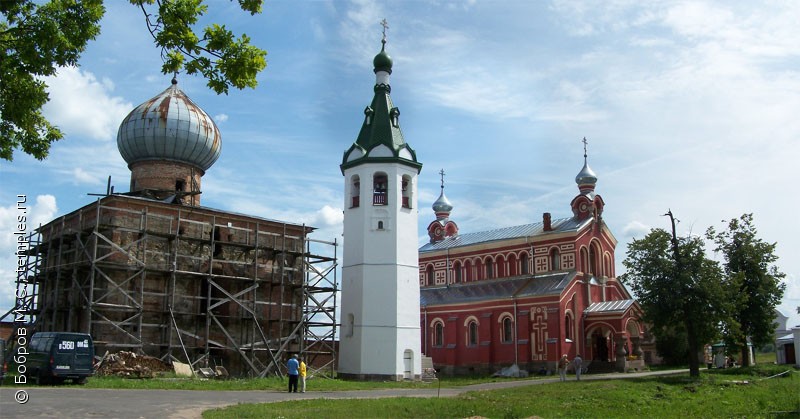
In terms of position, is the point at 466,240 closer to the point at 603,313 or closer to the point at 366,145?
the point at 603,313

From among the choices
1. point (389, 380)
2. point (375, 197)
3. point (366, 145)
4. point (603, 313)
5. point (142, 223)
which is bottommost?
point (389, 380)

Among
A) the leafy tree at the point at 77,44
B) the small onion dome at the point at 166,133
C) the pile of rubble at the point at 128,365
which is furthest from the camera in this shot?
the small onion dome at the point at 166,133

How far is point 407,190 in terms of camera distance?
3259 centimetres

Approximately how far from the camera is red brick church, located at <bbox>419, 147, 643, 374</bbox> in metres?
37.8

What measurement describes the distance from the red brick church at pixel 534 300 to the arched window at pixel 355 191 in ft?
40.0

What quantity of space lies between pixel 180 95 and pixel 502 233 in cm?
2372

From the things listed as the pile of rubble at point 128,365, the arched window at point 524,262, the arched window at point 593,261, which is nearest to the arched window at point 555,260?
the arched window at point 524,262

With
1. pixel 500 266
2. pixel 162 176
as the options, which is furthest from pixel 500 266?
pixel 162 176

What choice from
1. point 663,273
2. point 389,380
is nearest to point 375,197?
point 389,380

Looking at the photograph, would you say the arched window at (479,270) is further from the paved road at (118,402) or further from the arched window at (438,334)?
the paved road at (118,402)

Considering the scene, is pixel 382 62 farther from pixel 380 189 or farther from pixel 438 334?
pixel 438 334

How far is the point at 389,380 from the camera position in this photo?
29.7 meters

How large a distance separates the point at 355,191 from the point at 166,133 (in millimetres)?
8889

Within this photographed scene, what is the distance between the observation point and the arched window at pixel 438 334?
43125 millimetres
